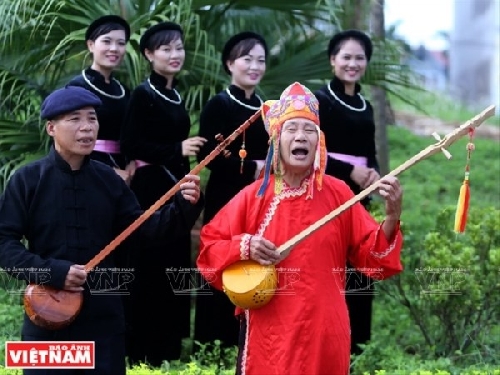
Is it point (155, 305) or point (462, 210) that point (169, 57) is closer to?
point (155, 305)

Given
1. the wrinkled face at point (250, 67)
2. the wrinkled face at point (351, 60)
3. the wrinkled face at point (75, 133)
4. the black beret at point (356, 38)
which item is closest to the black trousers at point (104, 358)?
the wrinkled face at point (75, 133)

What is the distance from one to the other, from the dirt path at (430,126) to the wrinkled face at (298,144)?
34.8 feet

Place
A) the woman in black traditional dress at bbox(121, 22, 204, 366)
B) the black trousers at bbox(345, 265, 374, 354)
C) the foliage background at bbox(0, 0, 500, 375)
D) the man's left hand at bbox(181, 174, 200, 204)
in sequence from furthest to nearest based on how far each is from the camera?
the foliage background at bbox(0, 0, 500, 375), the black trousers at bbox(345, 265, 374, 354), the woman in black traditional dress at bbox(121, 22, 204, 366), the man's left hand at bbox(181, 174, 200, 204)

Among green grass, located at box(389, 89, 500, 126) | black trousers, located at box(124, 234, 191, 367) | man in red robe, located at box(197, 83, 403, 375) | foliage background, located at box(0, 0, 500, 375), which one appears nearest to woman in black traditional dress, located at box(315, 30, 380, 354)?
foliage background, located at box(0, 0, 500, 375)

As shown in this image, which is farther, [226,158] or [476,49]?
[476,49]

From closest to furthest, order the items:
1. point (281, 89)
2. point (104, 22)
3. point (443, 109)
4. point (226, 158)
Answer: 1. point (226, 158)
2. point (104, 22)
3. point (281, 89)
4. point (443, 109)

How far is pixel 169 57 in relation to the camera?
624 cm

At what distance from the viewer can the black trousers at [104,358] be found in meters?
4.60

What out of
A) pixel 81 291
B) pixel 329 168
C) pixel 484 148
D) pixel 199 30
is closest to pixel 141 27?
pixel 199 30

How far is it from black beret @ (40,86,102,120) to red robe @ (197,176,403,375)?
69 cm

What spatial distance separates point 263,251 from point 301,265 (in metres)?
0.18

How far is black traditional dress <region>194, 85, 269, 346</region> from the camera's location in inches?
245

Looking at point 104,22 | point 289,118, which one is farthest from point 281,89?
point 289,118

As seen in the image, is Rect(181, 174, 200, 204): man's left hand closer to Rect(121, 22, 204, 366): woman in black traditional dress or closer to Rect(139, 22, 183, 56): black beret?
Rect(121, 22, 204, 366): woman in black traditional dress
